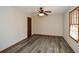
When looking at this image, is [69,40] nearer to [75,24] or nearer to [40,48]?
[75,24]

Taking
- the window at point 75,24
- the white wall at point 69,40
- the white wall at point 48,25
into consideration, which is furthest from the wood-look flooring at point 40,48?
the white wall at point 48,25

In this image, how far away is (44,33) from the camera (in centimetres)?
1045

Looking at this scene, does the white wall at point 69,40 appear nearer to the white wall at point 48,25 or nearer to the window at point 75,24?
the window at point 75,24

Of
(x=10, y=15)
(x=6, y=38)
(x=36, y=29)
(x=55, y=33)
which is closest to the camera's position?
(x=6, y=38)

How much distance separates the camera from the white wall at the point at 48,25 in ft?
32.3

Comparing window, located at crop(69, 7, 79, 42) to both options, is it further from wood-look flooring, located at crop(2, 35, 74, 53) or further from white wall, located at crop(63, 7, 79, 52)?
wood-look flooring, located at crop(2, 35, 74, 53)

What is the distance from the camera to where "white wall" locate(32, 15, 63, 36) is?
986 centimetres

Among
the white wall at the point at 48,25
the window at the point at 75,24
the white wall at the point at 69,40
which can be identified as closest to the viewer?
the white wall at the point at 69,40

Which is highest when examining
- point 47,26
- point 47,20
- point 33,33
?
Result: point 47,20
